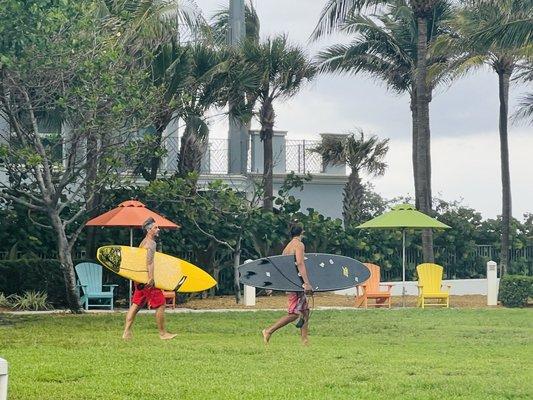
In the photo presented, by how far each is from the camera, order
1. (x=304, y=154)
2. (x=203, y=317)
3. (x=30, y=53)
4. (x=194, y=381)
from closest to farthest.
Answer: (x=194, y=381), (x=30, y=53), (x=203, y=317), (x=304, y=154)

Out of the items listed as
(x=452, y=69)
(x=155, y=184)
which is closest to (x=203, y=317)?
(x=155, y=184)

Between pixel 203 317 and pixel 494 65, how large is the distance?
14060 mm

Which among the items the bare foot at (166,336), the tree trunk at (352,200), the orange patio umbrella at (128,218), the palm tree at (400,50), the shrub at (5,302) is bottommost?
the bare foot at (166,336)

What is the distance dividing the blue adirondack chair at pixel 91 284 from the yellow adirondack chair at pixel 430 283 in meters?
7.31

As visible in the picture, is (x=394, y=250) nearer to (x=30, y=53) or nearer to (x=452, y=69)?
(x=452, y=69)

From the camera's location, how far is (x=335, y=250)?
32.1 meters

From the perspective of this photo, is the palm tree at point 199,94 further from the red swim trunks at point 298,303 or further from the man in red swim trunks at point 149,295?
the red swim trunks at point 298,303

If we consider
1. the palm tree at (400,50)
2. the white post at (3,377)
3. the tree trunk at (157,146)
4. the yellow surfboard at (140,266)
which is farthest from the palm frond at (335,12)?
the white post at (3,377)

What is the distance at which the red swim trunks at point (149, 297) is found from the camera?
16.5 metres

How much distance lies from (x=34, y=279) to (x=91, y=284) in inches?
50.3

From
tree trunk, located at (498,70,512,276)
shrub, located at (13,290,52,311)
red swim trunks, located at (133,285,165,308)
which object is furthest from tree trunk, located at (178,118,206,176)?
red swim trunks, located at (133,285,165,308)

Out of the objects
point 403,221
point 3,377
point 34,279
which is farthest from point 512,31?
point 3,377

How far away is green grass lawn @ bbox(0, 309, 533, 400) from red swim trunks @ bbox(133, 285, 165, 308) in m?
0.57

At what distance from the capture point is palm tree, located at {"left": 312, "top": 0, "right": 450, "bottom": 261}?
1229 inches
